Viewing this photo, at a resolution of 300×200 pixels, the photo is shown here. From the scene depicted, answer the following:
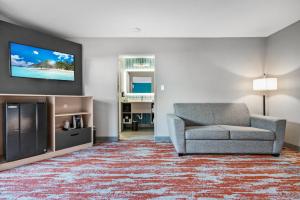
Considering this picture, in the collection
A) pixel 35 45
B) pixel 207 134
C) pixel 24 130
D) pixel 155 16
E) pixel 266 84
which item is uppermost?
pixel 155 16

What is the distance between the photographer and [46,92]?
354 cm

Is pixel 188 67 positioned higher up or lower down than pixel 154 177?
higher up

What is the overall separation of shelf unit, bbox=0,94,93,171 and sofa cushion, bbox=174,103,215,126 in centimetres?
182

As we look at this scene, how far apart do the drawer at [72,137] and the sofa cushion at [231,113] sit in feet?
8.34

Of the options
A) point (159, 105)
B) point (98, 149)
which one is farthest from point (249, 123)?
point (98, 149)

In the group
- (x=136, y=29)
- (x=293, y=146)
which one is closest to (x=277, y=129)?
(x=293, y=146)

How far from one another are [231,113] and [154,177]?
7.48 feet

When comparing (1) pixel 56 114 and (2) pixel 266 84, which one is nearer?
(1) pixel 56 114

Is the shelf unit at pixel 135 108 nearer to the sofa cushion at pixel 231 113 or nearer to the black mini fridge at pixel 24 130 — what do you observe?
the sofa cushion at pixel 231 113

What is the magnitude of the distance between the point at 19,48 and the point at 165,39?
8.97 feet

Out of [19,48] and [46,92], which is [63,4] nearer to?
[19,48]

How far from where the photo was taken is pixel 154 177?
227 cm

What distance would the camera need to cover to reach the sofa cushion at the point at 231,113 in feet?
12.2

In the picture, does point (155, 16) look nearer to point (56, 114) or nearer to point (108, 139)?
point (56, 114)
